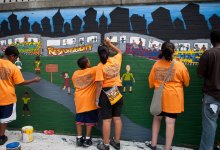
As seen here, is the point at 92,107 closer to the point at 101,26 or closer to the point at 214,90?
the point at 101,26

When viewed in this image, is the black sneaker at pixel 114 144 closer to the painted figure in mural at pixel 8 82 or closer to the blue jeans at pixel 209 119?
the blue jeans at pixel 209 119

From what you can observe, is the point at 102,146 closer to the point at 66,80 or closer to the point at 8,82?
the point at 66,80

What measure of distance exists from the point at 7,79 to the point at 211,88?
3646mm

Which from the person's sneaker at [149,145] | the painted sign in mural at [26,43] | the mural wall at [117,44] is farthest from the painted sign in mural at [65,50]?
the person's sneaker at [149,145]

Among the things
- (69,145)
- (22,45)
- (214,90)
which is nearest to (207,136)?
(214,90)

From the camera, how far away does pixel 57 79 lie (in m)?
5.55

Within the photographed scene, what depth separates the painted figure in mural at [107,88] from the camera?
463 centimetres

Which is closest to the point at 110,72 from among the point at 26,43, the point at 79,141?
the point at 79,141

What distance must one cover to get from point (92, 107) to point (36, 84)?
1.52m

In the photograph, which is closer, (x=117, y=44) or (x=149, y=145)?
(x=149, y=145)

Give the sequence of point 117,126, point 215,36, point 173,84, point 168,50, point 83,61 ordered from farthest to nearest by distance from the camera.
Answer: point 83,61, point 117,126, point 173,84, point 168,50, point 215,36

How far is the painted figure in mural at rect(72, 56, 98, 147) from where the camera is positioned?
4.91 metres

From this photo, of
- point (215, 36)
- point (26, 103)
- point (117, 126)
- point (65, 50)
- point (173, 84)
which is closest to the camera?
point (215, 36)

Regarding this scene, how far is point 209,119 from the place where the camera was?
413 cm
